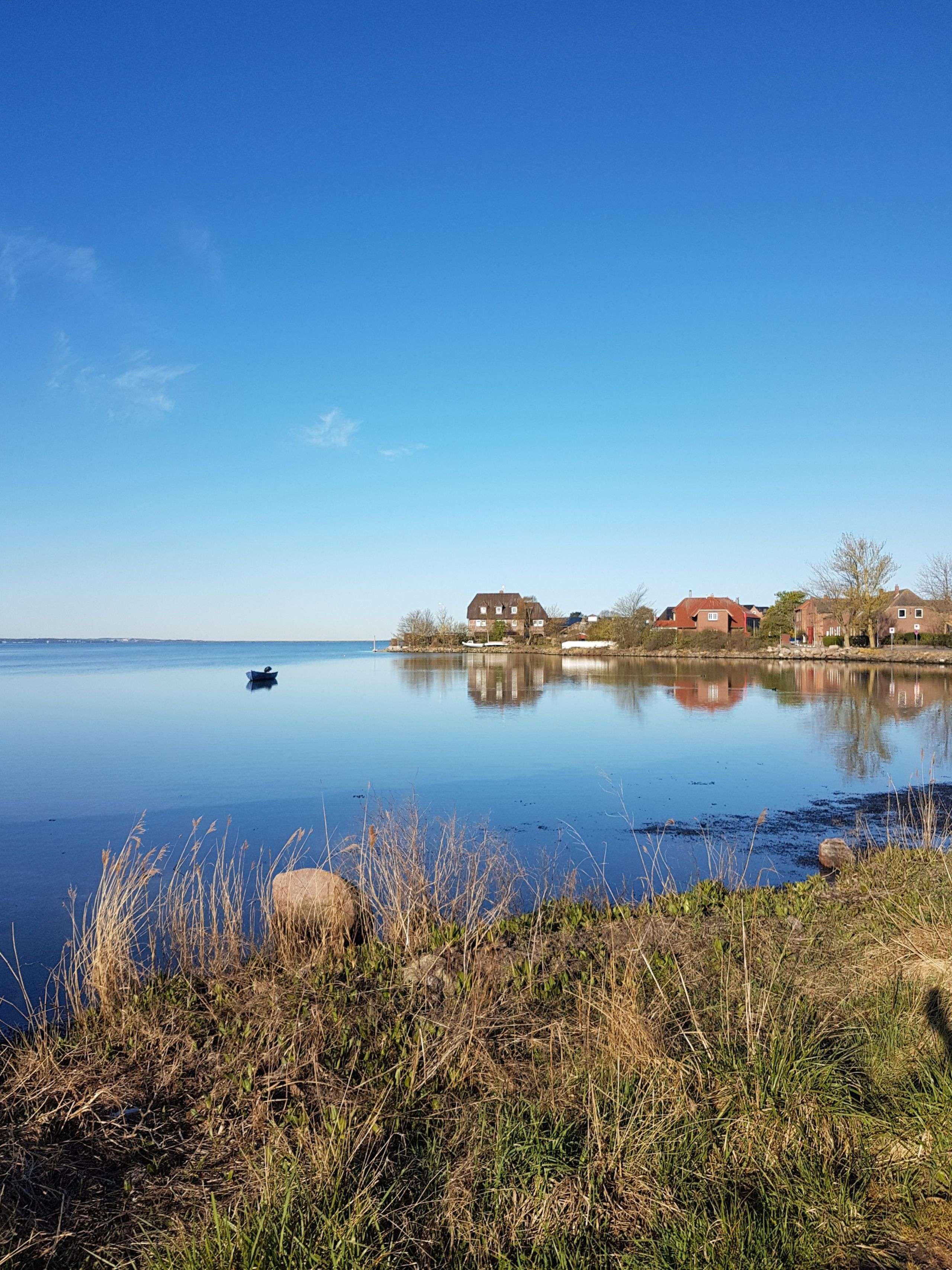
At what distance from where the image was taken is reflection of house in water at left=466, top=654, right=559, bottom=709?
111 feet

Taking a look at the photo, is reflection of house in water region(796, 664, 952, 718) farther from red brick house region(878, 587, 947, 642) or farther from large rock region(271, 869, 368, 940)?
red brick house region(878, 587, 947, 642)

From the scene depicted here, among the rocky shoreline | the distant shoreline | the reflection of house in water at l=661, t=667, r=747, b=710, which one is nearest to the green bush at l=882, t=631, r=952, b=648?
the distant shoreline

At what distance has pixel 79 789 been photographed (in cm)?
1555

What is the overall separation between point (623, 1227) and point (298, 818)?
34.5ft

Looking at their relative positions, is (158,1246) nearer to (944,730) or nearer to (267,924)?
(267,924)

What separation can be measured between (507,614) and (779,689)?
6942cm

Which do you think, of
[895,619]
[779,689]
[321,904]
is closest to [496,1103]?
[321,904]

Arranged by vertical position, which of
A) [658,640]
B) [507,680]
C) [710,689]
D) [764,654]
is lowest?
[710,689]

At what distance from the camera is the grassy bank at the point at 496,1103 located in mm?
2945

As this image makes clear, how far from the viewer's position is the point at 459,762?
18.7 meters

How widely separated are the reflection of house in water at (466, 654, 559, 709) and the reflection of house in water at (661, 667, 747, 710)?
6.65m

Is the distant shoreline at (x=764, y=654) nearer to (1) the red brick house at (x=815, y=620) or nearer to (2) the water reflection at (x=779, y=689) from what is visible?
(2) the water reflection at (x=779, y=689)

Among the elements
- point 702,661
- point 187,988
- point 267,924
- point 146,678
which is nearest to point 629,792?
point 267,924

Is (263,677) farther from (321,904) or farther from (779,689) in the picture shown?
(321,904)
